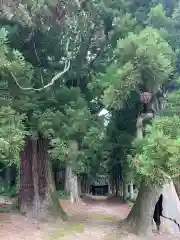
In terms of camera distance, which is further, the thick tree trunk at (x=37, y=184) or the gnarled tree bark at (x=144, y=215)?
the thick tree trunk at (x=37, y=184)

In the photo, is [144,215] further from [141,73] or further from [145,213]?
[141,73]

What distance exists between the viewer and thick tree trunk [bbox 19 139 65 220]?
11.6 m

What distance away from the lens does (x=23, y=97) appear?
988cm

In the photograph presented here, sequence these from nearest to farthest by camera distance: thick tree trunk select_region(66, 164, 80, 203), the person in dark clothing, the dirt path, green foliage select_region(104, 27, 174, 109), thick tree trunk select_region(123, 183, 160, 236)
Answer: the dirt path → green foliage select_region(104, 27, 174, 109) → thick tree trunk select_region(123, 183, 160, 236) → the person in dark clothing → thick tree trunk select_region(66, 164, 80, 203)

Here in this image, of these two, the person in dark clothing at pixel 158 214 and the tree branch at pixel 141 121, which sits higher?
the tree branch at pixel 141 121

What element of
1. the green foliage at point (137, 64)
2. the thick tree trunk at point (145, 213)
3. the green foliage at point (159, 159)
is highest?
the green foliage at point (137, 64)

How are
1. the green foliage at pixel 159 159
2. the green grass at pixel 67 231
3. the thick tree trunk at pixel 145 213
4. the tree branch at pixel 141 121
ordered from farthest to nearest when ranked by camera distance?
the tree branch at pixel 141 121 < the thick tree trunk at pixel 145 213 < the green grass at pixel 67 231 < the green foliage at pixel 159 159

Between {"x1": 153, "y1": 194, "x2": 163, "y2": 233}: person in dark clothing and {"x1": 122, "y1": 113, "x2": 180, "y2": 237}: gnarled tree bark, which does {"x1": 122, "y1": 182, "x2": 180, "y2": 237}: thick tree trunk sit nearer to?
{"x1": 122, "y1": 113, "x2": 180, "y2": 237}: gnarled tree bark

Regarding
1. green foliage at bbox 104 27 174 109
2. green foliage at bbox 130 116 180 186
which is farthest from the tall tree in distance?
green foliage at bbox 130 116 180 186

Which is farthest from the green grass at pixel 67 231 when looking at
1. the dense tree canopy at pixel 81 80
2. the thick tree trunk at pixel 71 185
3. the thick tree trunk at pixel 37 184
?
the thick tree trunk at pixel 71 185

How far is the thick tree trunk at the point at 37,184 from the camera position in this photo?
11609mm

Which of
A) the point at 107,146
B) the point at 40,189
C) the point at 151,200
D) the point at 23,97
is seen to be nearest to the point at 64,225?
the point at 40,189

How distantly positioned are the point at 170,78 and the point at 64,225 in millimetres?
6425

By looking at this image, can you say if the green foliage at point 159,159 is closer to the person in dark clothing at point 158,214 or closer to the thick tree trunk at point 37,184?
the person in dark clothing at point 158,214
